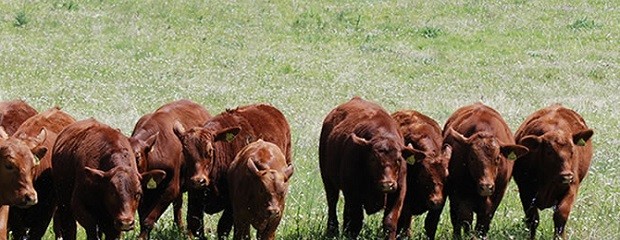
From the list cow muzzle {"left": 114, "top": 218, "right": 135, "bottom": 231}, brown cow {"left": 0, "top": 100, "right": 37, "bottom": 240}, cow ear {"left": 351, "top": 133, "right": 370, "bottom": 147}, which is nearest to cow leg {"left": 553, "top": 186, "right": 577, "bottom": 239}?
cow ear {"left": 351, "top": 133, "right": 370, "bottom": 147}

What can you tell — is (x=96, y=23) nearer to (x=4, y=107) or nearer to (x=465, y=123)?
(x=4, y=107)

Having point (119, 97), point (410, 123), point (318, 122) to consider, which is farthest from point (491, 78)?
point (410, 123)

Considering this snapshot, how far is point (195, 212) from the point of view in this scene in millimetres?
12305

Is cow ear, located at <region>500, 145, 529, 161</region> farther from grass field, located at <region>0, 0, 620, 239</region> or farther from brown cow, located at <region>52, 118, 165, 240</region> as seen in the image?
brown cow, located at <region>52, 118, 165, 240</region>

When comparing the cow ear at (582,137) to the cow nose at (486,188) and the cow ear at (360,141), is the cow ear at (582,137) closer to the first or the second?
the cow nose at (486,188)

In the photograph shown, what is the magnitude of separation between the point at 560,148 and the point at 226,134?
383 cm

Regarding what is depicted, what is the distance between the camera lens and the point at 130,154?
1078cm

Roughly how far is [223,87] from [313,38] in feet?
21.9

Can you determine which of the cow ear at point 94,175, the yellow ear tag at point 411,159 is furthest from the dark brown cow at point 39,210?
the yellow ear tag at point 411,159

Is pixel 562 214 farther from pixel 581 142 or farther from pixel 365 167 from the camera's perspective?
pixel 365 167

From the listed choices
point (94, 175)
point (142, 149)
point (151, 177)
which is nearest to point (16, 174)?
point (94, 175)

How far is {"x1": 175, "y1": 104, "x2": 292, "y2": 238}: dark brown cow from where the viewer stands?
1205 centimetres

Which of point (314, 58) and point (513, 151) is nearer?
point (513, 151)

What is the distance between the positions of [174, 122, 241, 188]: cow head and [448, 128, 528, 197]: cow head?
8.87 feet
